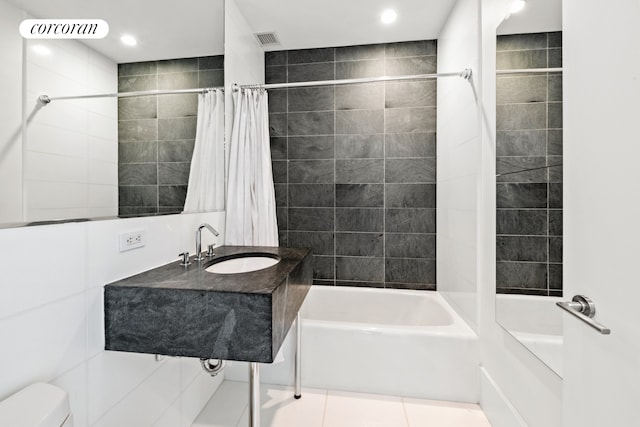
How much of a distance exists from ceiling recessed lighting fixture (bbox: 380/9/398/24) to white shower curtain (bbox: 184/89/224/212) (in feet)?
4.63

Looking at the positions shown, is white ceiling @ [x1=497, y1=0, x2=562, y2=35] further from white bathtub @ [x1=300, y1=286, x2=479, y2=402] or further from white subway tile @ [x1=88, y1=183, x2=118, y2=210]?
white subway tile @ [x1=88, y1=183, x2=118, y2=210]

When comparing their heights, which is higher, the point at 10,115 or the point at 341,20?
the point at 341,20

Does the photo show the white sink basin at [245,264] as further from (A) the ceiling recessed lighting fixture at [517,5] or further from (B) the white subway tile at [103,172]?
(A) the ceiling recessed lighting fixture at [517,5]

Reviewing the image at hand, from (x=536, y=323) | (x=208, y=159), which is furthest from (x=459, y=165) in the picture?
(x=208, y=159)

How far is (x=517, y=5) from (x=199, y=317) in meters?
1.91

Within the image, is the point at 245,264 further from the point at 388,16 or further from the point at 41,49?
the point at 388,16

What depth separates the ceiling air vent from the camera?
8.18ft

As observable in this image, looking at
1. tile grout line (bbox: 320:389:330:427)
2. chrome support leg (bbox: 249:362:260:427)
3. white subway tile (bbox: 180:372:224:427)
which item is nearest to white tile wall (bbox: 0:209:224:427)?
white subway tile (bbox: 180:372:224:427)

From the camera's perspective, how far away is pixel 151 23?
4.42 ft

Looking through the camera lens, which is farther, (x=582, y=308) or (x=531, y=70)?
(x=531, y=70)

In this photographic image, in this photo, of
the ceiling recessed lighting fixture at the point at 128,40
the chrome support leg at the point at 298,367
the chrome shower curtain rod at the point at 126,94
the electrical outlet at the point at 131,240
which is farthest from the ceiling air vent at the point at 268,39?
the chrome support leg at the point at 298,367

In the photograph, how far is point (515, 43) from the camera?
1.37 metres

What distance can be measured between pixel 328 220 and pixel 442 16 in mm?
1896

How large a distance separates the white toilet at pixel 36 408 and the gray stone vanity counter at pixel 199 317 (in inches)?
10.6
